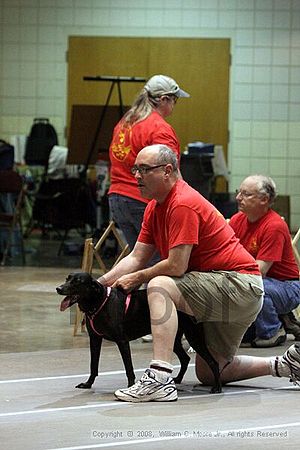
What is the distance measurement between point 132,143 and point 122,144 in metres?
0.09

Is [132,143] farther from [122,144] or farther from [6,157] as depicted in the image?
[6,157]

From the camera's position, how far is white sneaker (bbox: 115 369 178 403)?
411 centimetres

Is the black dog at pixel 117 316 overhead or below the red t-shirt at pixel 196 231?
below

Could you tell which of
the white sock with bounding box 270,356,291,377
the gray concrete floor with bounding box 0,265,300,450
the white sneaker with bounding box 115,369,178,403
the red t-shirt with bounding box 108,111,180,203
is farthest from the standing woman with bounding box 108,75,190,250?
the white sneaker with bounding box 115,369,178,403

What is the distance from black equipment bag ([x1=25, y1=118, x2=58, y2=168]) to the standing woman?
6.56 metres

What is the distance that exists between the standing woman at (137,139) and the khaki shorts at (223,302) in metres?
1.33

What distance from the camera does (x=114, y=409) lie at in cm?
398

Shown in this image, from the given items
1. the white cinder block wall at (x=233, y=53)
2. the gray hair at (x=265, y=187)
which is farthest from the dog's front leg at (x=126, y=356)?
the white cinder block wall at (x=233, y=53)

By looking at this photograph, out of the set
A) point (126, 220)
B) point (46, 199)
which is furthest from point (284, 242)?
point (46, 199)

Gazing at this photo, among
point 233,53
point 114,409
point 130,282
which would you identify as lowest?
point 114,409

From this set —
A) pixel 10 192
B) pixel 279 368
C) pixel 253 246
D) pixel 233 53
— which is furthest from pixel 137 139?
pixel 233 53

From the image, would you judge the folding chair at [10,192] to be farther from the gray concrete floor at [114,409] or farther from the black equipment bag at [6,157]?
the gray concrete floor at [114,409]

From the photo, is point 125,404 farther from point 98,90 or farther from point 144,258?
point 98,90

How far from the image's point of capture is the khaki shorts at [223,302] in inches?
166
